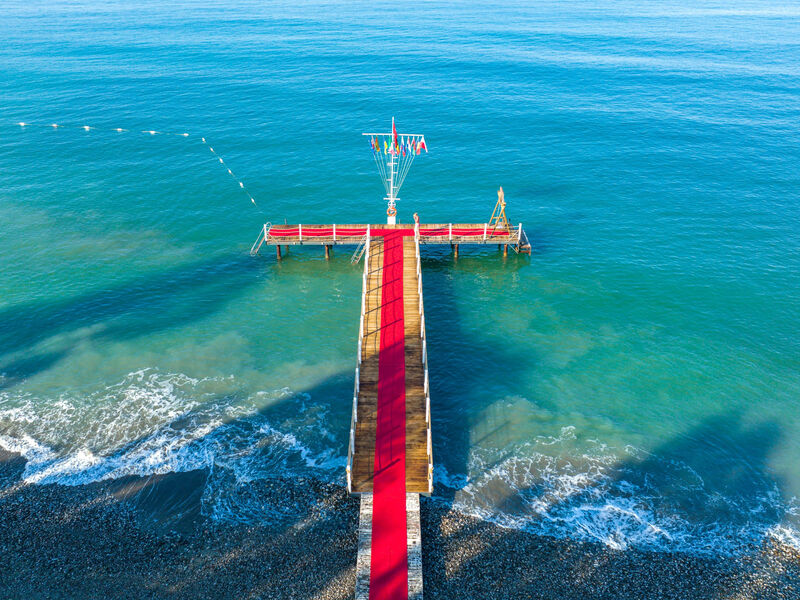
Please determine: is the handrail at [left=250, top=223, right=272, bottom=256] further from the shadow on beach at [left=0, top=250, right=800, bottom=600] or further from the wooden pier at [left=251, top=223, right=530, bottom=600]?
the shadow on beach at [left=0, top=250, right=800, bottom=600]

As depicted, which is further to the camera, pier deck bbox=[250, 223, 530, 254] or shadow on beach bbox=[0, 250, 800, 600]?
pier deck bbox=[250, 223, 530, 254]

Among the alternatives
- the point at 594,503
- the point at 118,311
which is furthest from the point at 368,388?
Result: the point at 118,311

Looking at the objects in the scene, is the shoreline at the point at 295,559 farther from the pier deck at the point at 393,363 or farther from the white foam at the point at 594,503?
the pier deck at the point at 393,363

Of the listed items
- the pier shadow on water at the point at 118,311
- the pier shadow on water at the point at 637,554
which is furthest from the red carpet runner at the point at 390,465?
the pier shadow on water at the point at 118,311

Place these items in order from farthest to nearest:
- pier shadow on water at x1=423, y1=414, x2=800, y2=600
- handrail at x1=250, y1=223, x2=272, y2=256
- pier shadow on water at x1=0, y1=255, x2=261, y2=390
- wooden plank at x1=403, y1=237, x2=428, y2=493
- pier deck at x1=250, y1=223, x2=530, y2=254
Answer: handrail at x1=250, y1=223, x2=272, y2=256 < pier deck at x1=250, y1=223, x2=530, y2=254 < pier shadow on water at x1=0, y1=255, x2=261, y2=390 < wooden plank at x1=403, y1=237, x2=428, y2=493 < pier shadow on water at x1=423, y1=414, x2=800, y2=600

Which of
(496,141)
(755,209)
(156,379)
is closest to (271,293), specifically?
(156,379)

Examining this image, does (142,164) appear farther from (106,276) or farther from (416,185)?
(416,185)

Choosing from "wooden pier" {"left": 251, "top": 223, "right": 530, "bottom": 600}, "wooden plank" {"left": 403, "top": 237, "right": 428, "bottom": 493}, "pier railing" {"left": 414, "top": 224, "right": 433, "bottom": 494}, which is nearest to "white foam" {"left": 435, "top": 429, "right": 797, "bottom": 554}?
"wooden plank" {"left": 403, "top": 237, "right": 428, "bottom": 493}
